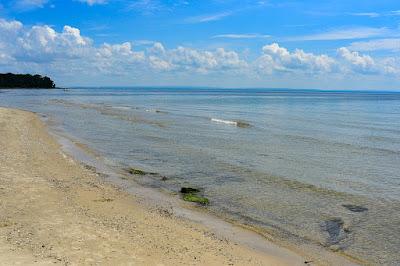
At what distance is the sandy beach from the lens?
32.9 ft

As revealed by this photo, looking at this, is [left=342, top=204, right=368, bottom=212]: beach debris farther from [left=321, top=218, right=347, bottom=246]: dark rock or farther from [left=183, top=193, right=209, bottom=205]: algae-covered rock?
[left=183, top=193, right=209, bottom=205]: algae-covered rock

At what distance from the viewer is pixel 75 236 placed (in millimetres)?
11172

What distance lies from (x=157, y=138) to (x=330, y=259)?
26.1 meters

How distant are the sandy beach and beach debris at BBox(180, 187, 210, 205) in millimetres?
2189

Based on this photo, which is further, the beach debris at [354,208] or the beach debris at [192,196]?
the beach debris at [192,196]

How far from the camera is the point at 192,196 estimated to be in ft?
58.2

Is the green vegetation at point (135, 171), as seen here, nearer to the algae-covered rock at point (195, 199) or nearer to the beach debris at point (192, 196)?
the beach debris at point (192, 196)

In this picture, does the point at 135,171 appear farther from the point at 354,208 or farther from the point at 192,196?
the point at 354,208

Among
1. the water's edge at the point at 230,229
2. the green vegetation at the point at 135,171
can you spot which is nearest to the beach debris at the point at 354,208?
the water's edge at the point at 230,229

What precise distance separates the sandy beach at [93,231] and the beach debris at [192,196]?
2189 millimetres

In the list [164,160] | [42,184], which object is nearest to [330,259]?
[42,184]

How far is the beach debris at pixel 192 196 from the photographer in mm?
17169

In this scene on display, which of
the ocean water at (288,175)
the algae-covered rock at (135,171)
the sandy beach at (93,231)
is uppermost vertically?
the sandy beach at (93,231)

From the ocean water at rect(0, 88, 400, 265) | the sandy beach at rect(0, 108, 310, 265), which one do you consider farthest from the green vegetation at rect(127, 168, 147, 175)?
the sandy beach at rect(0, 108, 310, 265)
